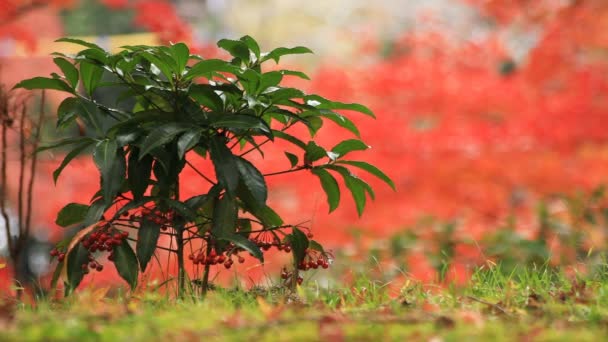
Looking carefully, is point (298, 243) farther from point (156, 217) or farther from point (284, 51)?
point (284, 51)

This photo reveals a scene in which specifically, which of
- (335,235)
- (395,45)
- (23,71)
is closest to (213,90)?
(335,235)

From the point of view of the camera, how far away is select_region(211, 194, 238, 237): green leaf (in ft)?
7.30

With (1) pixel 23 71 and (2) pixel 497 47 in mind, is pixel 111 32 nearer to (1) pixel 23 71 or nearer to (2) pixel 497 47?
(1) pixel 23 71

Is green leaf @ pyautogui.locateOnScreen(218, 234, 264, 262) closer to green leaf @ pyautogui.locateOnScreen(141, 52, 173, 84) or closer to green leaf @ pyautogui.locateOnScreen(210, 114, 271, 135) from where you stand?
green leaf @ pyautogui.locateOnScreen(210, 114, 271, 135)

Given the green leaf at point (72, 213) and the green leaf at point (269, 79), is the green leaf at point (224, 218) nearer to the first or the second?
the green leaf at point (269, 79)

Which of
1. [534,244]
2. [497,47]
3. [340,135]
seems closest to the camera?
[534,244]

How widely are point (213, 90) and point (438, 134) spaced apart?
12.6 ft

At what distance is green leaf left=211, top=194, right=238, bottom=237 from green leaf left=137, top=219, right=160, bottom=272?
17 centimetres

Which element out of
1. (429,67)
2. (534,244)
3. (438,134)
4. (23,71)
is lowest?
(534,244)

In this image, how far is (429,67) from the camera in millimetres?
6285

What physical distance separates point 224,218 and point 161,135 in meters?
0.33

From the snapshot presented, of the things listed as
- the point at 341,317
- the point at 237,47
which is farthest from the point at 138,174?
the point at 341,317

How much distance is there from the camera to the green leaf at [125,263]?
2232 mm

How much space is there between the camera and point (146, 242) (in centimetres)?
217
